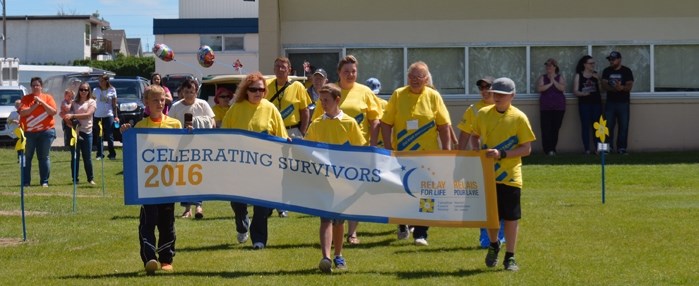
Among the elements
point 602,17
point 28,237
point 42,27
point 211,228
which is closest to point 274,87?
point 211,228

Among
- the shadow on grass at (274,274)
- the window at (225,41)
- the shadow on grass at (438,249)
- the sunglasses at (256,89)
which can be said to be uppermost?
the window at (225,41)

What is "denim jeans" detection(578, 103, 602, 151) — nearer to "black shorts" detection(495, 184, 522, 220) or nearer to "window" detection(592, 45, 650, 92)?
"window" detection(592, 45, 650, 92)

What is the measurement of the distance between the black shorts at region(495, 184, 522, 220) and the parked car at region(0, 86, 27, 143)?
2623 cm

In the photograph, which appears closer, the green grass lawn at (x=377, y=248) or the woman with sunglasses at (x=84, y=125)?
the green grass lawn at (x=377, y=248)

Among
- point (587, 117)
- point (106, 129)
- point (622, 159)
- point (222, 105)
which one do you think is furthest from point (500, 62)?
point (222, 105)

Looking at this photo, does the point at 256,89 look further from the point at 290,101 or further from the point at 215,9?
the point at 215,9

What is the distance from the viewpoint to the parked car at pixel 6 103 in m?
35.5

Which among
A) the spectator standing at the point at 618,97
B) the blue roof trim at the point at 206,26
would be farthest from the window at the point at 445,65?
the blue roof trim at the point at 206,26

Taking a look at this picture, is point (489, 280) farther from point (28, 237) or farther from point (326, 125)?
point (28, 237)

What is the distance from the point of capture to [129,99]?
1319 inches

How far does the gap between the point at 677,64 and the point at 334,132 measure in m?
16.9

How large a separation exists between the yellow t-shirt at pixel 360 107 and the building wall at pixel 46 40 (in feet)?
262

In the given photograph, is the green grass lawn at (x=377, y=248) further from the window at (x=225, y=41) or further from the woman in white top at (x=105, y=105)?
the window at (x=225, y=41)

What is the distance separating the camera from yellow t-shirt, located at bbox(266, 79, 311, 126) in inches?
578
